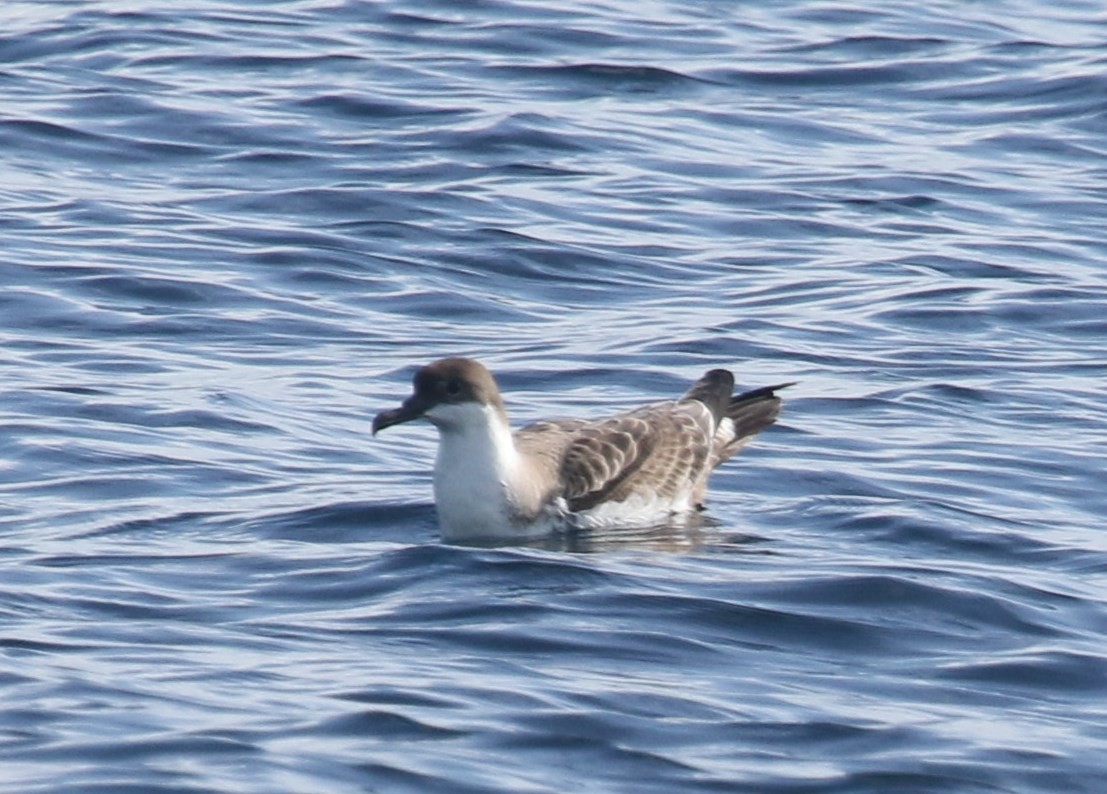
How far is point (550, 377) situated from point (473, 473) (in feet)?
10.2

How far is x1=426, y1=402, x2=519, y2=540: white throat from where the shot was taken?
35.7 feet

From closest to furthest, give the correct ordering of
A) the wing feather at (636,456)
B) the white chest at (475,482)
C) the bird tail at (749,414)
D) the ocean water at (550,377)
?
1. the ocean water at (550,377)
2. the white chest at (475,482)
3. the wing feather at (636,456)
4. the bird tail at (749,414)

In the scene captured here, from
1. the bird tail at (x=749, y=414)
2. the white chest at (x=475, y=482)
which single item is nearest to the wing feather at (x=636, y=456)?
the bird tail at (x=749, y=414)

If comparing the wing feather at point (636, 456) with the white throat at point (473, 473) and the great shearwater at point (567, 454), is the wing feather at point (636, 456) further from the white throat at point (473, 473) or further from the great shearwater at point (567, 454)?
the white throat at point (473, 473)

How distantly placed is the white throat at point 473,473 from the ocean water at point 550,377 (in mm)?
211

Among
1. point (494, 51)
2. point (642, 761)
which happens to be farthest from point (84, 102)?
point (642, 761)

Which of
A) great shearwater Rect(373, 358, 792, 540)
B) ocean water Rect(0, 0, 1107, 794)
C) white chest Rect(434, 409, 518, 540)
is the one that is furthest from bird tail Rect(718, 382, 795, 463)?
white chest Rect(434, 409, 518, 540)

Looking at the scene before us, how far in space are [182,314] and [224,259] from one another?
1.31m

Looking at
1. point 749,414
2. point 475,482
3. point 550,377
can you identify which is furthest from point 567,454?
point 550,377

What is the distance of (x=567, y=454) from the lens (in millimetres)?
11586

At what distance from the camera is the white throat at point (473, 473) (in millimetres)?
10867

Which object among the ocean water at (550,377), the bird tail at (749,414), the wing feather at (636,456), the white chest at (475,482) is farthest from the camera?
the bird tail at (749,414)

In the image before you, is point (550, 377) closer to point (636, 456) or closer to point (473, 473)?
point (636, 456)

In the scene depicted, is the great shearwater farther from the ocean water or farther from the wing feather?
the ocean water
